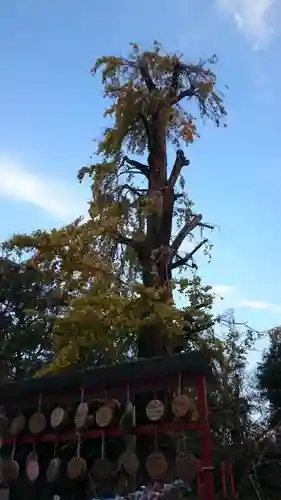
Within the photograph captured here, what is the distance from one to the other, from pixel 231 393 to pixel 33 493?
569 centimetres

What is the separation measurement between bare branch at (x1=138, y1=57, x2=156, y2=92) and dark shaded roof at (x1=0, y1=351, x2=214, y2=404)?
5.27 m

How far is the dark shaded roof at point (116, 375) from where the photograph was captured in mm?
3926

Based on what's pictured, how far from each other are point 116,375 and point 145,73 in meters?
5.52

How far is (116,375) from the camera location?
4191mm

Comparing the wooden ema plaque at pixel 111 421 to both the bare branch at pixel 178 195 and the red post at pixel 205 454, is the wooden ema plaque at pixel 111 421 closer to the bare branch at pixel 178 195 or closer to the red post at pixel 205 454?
the red post at pixel 205 454

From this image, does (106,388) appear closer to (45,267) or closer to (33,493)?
(33,493)

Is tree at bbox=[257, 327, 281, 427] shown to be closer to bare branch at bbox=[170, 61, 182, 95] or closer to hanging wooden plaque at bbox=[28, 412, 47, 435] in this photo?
bare branch at bbox=[170, 61, 182, 95]

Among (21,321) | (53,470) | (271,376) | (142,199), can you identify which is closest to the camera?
(53,470)

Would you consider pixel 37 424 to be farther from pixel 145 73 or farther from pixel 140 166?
pixel 145 73

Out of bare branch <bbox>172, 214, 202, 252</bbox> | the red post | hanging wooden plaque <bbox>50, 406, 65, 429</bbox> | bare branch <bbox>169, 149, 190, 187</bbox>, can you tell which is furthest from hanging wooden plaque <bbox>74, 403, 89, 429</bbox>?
bare branch <bbox>169, 149, 190, 187</bbox>

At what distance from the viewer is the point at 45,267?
Result: 919 cm

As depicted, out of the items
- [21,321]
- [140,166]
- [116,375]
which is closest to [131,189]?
[140,166]

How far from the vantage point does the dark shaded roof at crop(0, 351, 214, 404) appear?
12.9 feet

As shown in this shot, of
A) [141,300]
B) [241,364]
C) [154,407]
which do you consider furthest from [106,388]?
[241,364]
